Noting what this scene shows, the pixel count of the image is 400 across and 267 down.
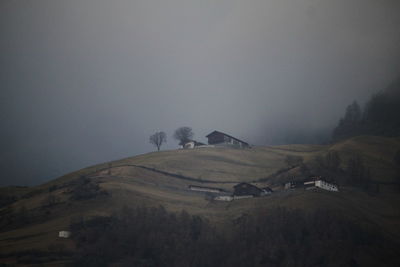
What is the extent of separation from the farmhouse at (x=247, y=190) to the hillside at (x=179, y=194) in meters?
4.92

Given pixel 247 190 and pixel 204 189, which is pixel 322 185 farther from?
pixel 204 189

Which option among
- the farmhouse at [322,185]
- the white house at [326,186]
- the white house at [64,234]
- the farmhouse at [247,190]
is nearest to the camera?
the white house at [64,234]

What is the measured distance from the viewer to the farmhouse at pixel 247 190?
511ft

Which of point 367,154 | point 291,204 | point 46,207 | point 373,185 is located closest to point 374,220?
point 291,204

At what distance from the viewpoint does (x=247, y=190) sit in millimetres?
157375

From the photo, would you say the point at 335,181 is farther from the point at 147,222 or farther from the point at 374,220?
the point at 147,222

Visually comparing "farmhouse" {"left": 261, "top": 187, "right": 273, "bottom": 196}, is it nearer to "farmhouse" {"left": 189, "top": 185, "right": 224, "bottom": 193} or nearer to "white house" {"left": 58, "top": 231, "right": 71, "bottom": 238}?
"farmhouse" {"left": 189, "top": 185, "right": 224, "bottom": 193}

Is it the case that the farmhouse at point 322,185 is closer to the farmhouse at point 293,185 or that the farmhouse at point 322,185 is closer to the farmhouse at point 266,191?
the farmhouse at point 293,185

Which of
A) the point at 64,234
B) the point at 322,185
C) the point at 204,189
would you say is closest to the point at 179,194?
the point at 204,189

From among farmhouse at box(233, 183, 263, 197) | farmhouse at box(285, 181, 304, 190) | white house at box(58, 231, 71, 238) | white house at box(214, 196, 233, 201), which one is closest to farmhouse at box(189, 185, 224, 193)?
white house at box(214, 196, 233, 201)

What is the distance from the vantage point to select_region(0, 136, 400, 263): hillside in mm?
126688

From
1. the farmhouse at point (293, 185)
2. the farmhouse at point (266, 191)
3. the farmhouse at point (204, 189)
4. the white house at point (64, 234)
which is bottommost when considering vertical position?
the white house at point (64, 234)

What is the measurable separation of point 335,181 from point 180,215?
165ft

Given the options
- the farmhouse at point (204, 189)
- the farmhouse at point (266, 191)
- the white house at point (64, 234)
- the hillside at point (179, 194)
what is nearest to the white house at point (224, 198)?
the hillside at point (179, 194)
